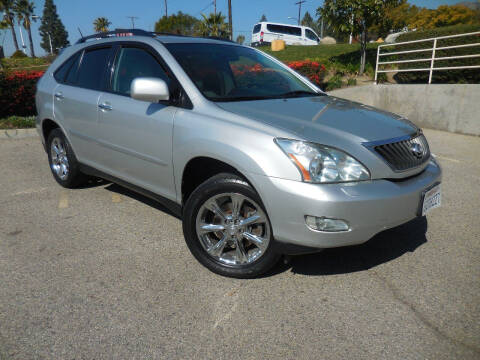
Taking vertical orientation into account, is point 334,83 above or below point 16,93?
below

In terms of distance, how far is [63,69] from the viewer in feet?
15.1

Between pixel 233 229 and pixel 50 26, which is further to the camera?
pixel 50 26

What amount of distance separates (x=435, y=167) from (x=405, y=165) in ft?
1.78

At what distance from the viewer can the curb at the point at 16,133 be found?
830cm

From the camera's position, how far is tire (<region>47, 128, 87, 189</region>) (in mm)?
4504

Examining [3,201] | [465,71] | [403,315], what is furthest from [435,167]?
[465,71]

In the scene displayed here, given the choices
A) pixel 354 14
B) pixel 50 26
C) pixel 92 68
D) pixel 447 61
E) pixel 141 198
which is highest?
pixel 50 26

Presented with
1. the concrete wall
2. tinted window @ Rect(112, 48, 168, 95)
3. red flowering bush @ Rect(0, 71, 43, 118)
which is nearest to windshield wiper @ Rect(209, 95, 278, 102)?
tinted window @ Rect(112, 48, 168, 95)

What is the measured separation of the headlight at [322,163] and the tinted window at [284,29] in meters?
33.4

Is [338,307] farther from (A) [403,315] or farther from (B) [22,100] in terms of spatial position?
(B) [22,100]

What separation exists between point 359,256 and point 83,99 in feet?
9.89

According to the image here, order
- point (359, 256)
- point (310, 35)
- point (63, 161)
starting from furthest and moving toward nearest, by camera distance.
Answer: point (310, 35)
point (63, 161)
point (359, 256)

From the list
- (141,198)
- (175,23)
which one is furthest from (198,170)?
(175,23)

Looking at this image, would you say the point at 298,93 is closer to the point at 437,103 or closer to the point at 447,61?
the point at 437,103
